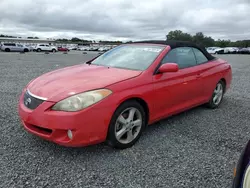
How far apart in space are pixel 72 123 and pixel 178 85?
6.08 feet

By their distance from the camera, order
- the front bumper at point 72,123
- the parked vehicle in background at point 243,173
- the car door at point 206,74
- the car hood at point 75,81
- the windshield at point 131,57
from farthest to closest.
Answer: the car door at point 206,74 < the windshield at point 131,57 < the car hood at point 75,81 < the front bumper at point 72,123 < the parked vehicle in background at point 243,173

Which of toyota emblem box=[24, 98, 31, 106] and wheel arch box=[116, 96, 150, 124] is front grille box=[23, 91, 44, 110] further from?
wheel arch box=[116, 96, 150, 124]

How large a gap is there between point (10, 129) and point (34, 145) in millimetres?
729

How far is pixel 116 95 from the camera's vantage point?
277 cm

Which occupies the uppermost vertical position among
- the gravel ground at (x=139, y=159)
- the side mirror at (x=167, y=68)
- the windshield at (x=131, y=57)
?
the windshield at (x=131, y=57)

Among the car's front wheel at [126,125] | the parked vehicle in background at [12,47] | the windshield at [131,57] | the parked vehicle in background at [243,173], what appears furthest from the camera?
the parked vehicle in background at [12,47]

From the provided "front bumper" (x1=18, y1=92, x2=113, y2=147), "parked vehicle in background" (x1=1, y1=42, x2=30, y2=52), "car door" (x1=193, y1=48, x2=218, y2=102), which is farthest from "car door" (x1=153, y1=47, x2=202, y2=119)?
"parked vehicle in background" (x1=1, y1=42, x2=30, y2=52)

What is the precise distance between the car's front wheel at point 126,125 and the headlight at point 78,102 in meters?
0.33

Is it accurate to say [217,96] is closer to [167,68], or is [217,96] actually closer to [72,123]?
[167,68]

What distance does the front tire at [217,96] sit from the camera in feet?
15.7

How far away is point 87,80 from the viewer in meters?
2.95

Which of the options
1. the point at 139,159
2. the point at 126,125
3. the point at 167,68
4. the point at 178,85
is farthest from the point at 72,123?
the point at 178,85

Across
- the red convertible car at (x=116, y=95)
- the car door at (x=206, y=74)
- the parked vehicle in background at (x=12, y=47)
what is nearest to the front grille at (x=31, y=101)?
the red convertible car at (x=116, y=95)

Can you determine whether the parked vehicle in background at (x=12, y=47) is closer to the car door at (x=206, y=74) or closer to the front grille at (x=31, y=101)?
the car door at (x=206, y=74)
